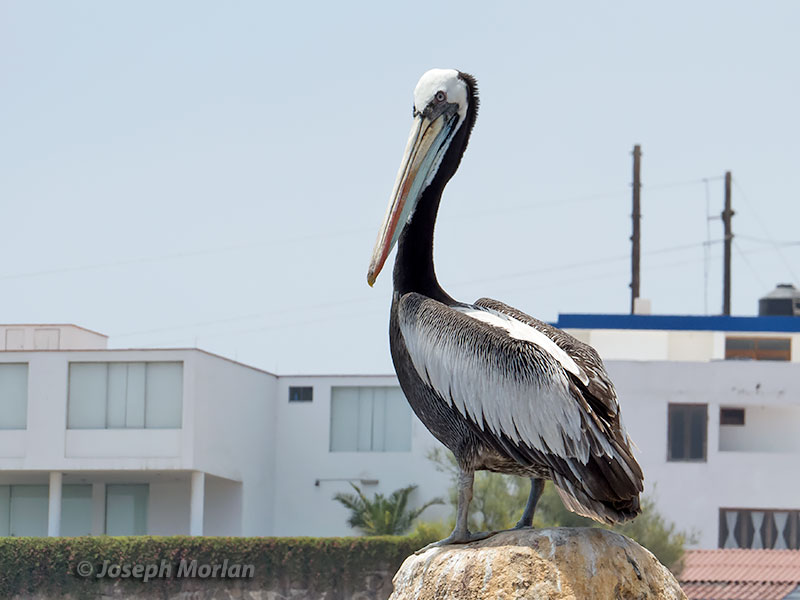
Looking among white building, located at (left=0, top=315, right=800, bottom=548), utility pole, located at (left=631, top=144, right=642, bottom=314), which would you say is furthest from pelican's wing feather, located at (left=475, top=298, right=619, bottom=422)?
utility pole, located at (left=631, top=144, right=642, bottom=314)

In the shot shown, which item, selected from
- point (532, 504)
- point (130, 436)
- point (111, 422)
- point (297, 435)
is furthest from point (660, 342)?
point (532, 504)

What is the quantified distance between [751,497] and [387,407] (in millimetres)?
12484

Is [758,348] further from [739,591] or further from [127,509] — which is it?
[127,509]

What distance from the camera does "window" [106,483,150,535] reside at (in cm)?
5450

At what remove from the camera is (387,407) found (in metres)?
55.3

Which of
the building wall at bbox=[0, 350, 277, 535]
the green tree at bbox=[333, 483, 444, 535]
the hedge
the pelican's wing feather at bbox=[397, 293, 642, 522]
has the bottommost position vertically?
the hedge

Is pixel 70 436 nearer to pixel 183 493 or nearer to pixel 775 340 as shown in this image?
pixel 183 493

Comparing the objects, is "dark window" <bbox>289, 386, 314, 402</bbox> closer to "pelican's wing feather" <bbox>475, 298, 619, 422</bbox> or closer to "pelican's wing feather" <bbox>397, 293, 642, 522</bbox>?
"pelican's wing feather" <bbox>475, 298, 619, 422</bbox>

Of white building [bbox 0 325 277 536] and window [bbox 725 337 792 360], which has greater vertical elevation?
window [bbox 725 337 792 360]

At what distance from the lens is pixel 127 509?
5494cm

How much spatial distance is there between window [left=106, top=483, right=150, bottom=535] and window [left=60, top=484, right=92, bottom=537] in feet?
2.06

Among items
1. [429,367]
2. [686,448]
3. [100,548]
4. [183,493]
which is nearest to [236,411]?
[183,493]

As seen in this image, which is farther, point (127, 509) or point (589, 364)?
point (127, 509)

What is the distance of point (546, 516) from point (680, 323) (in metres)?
12.8
